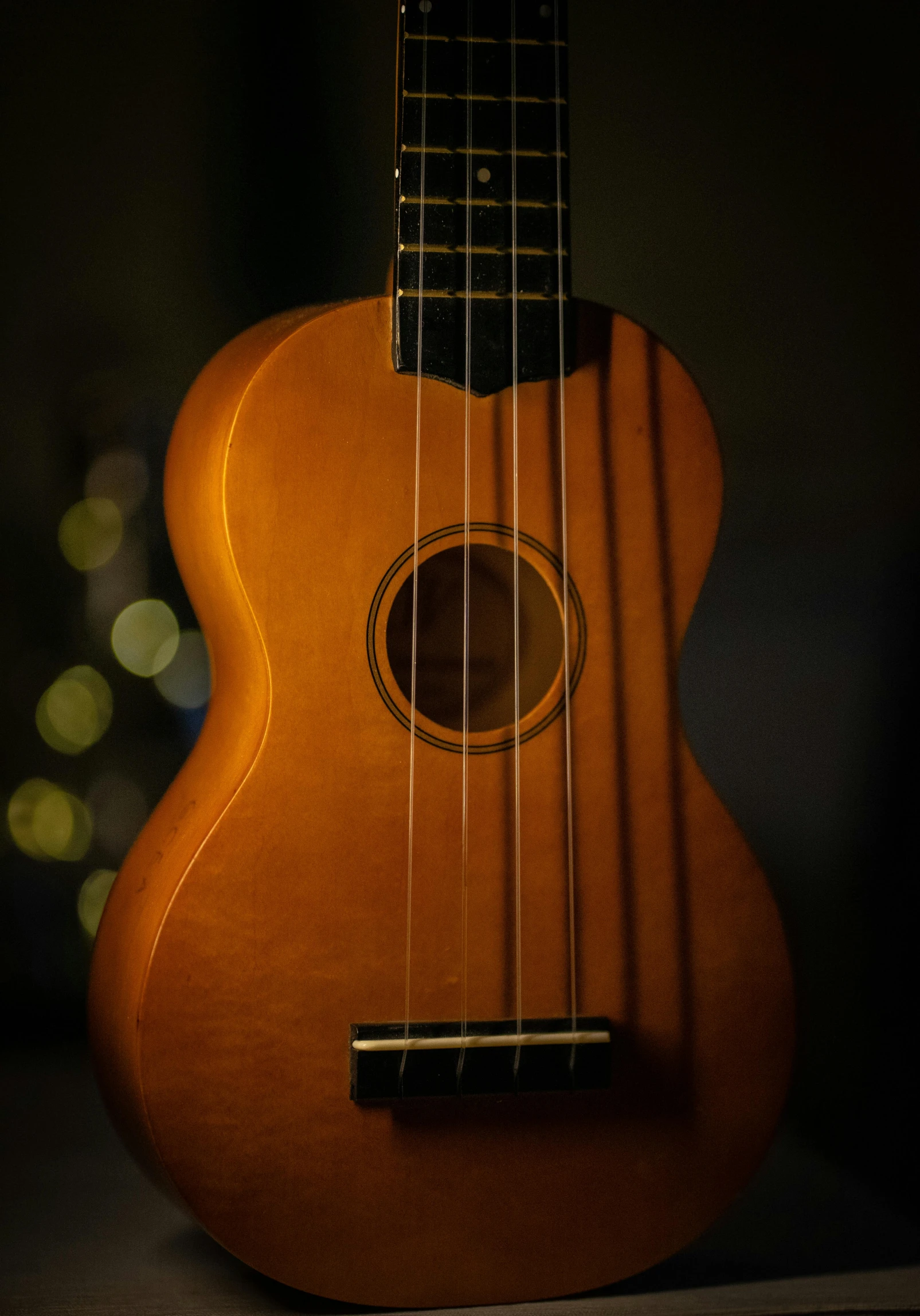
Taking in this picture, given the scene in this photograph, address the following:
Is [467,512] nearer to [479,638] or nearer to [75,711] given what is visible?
[479,638]

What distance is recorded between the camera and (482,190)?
959 mm

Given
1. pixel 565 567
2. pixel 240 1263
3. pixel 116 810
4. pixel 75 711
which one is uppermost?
pixel 565 567

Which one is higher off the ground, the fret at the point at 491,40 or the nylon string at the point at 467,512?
the fret at the point at 491,40

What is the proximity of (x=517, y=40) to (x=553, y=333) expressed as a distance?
0.84 ft

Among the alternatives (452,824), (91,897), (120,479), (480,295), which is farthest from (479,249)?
(91,897)

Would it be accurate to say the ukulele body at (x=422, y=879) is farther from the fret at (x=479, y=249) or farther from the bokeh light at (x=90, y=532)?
the bokeh light at (x=90, y=532)

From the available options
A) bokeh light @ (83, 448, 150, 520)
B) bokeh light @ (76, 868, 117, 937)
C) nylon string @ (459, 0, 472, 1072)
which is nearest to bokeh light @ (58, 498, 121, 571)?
bokeh light @ (83, 448, 150, 520)

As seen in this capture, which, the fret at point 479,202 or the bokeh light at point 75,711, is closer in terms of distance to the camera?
the fret at point 479,202

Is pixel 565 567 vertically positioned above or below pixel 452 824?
above

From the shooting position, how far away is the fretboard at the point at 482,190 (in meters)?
0.93

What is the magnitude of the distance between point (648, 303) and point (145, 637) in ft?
2.38

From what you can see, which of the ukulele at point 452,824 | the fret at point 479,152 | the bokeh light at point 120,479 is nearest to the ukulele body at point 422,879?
the ukulele at point 452,824

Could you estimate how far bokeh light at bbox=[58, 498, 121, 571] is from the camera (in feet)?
4.51

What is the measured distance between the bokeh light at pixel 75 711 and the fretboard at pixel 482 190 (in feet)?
2.14
